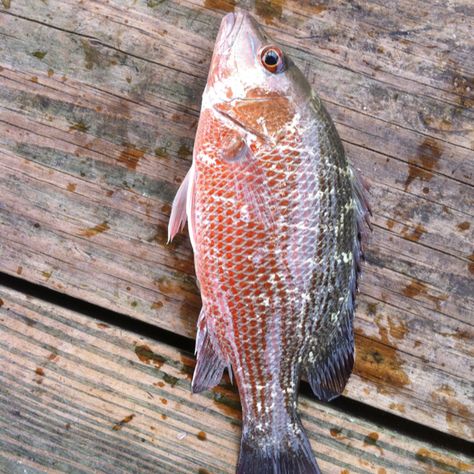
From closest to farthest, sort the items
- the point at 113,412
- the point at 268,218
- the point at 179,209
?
the point at 268,218
the point at 179,209
the point at 113,412

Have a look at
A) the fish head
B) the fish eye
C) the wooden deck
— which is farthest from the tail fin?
the fish eye

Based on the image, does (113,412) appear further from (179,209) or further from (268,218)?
(268,218)

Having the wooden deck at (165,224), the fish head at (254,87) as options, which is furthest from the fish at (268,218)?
the wooden deck at (165,224)

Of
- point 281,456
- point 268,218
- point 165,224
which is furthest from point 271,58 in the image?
point 281,456

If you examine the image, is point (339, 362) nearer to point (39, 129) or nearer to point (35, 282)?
point (35, 282)

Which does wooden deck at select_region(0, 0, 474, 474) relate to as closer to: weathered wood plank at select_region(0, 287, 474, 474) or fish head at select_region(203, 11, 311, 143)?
weathered wood plank at select_region(0, 287, 474, 474)

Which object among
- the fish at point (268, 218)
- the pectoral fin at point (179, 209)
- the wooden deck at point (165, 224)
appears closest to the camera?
the fish at point (268, 218)

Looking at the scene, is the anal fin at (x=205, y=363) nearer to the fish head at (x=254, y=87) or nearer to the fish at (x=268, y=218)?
the fish at (x=268, y=218)

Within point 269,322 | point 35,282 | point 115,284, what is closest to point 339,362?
point 269,322
